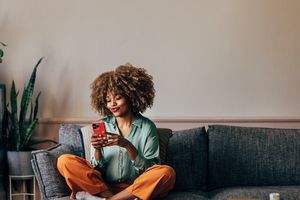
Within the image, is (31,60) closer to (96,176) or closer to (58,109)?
(58,109)

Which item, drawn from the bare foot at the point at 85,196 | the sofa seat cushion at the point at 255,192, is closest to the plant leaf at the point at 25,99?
the bare foot at the point at 85,196

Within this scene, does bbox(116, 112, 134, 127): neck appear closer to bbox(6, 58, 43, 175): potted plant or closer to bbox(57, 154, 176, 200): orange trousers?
bbox(57, 154, 176, 200): orange trousers

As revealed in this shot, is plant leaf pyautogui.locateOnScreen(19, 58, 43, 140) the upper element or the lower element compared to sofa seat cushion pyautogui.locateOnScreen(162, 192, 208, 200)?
upper

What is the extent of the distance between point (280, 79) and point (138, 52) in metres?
0.90

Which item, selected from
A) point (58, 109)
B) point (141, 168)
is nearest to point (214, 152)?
point (141, 168)

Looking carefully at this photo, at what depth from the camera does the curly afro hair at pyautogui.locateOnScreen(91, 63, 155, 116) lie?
2.81 m

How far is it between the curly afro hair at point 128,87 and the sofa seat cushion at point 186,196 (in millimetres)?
461

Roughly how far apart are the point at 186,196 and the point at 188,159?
0.26 meters

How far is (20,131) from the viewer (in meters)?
3.50

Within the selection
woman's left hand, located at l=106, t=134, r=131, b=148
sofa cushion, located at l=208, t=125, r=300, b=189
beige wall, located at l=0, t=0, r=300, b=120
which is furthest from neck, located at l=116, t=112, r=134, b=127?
beige wall, located at l=0, t=0, r=300, b=120

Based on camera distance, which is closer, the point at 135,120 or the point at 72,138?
the point at 135,120

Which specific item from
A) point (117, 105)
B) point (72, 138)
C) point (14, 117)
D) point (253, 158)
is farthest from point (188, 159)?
point (14, 117)

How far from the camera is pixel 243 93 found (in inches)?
139

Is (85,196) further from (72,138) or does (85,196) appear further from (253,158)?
(253,158)
